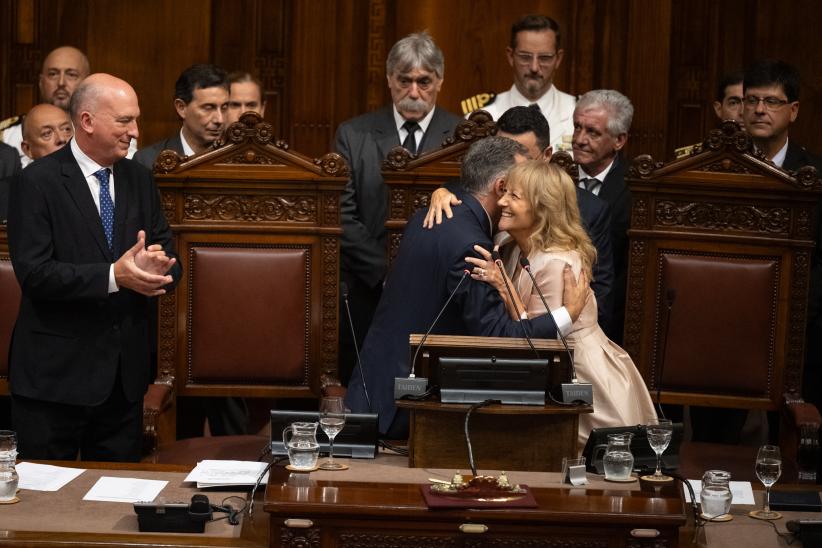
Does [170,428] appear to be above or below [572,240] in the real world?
below

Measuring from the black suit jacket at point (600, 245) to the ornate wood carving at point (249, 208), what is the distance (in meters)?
0.93

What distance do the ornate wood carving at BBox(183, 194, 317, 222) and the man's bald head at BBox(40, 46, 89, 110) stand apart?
1510mm

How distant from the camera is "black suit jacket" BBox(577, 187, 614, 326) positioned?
4203 mm

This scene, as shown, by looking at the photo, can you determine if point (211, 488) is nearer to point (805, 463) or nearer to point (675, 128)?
point (805, 463)

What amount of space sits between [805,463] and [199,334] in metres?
2.02

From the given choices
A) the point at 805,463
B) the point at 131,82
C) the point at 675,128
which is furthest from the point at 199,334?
the point at 675,128

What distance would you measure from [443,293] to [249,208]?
101 cm

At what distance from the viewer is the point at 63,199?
366 cm

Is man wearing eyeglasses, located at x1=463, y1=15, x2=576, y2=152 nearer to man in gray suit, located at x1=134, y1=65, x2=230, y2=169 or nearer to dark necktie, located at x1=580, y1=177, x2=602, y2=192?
dark necktie, located at x1=580, y1=177, x2=602, y2=192

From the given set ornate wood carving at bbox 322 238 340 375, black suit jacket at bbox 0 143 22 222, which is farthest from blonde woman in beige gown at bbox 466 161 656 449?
black suit jacket at bbox 0 143 22 222

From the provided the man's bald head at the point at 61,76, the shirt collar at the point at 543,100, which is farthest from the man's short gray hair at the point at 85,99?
the shirt collar at the point at 543,100

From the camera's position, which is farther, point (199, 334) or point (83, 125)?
point (199, 334)

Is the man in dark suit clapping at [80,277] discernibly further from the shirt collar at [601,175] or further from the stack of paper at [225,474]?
the shirt collar at [601,175]

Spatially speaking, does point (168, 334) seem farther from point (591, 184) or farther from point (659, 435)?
point (659, 435)
